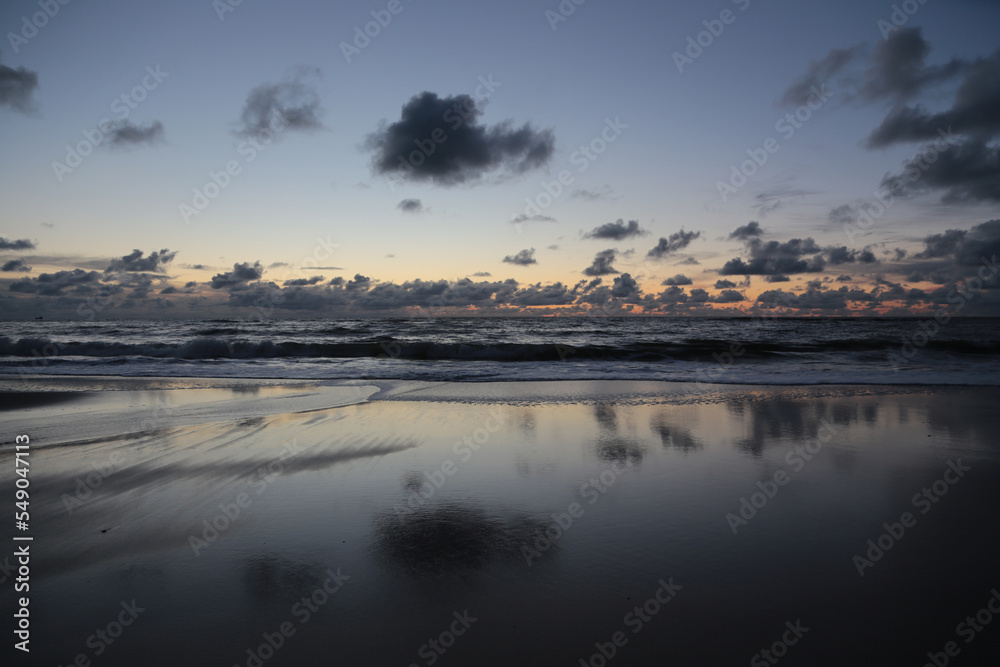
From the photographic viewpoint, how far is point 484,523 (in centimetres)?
404

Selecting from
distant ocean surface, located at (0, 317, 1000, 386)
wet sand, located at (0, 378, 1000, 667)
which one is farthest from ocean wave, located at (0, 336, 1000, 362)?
wet sand, located at (0, 378, 1000, 667)

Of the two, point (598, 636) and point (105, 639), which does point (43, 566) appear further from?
point (598, 636)

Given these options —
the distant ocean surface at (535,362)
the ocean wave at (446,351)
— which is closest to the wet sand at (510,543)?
the distant ocean surface at (535,362)

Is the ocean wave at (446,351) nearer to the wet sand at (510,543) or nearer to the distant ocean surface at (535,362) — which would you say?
the distant ocean surface at (535,362)

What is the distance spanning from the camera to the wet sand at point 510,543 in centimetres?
261

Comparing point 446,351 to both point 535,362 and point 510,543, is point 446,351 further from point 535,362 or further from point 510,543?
point 510,543

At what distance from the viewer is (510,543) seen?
12.0ft

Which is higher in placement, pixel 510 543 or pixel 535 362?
pixel 510 543

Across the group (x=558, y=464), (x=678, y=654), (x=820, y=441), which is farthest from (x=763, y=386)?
(x=678, y=654)

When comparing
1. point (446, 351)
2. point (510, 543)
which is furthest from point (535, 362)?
point (510, 543)

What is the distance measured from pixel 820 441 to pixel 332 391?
9.86 meters

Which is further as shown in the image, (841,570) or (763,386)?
(763,386)

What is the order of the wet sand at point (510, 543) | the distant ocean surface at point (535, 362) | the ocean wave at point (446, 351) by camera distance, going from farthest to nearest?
the ocean wave at point (446, 351), the distant ocean surface at point (535, 362), the wet sand at point (510, 543)

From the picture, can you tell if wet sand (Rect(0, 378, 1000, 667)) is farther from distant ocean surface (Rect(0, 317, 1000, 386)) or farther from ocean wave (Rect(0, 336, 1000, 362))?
ocean wave (Rect(0, 336, 1000, 362))
